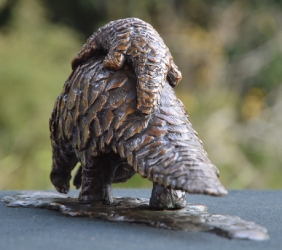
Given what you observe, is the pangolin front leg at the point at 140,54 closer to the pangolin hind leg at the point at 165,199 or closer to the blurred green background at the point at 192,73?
the pangolin hind leg at the point at 165,199

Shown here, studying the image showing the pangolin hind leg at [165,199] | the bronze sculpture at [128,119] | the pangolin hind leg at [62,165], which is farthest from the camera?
the pangolin hind leg at [62,165]

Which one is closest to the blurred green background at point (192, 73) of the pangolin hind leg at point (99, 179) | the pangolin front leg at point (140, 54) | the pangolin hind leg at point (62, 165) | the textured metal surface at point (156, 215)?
the pangolin hind leg at point (62, 165)

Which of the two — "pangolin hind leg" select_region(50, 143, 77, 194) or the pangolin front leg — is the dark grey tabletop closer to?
"pangolin hind leg" select_region(50, 143, 77, 194)

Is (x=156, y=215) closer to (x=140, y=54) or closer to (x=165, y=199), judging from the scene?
(x=165, y=199)

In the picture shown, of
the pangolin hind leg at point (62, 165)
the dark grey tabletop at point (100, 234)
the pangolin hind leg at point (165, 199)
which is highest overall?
the pangolin hind leg at point (62, 165)

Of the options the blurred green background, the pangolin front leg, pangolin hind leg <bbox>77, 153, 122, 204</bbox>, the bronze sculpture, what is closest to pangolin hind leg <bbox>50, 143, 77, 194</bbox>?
the bronze sculpture

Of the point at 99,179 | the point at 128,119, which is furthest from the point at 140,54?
the point at 99,179
